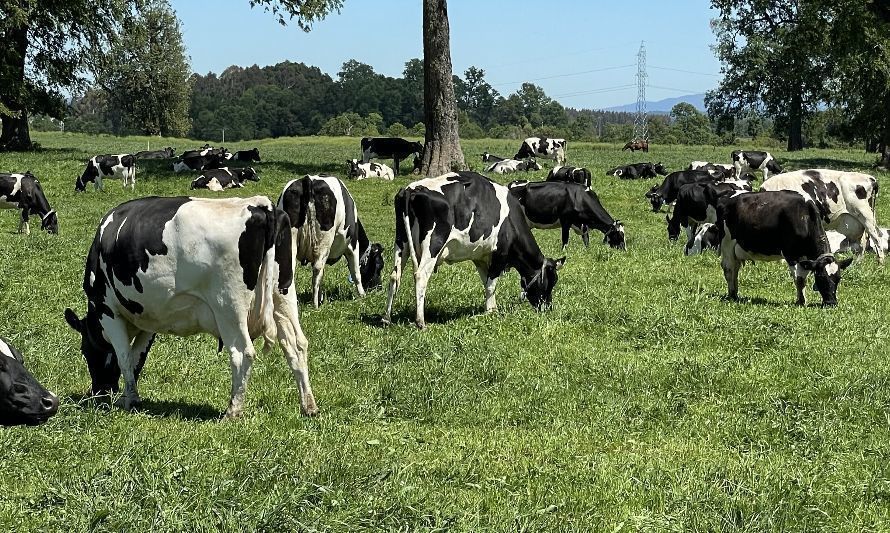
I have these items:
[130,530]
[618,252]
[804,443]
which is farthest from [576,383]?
[618,252]

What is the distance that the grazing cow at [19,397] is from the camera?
6.95m

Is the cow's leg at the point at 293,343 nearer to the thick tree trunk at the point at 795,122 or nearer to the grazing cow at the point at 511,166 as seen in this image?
the grazing cow at the point at 511,166

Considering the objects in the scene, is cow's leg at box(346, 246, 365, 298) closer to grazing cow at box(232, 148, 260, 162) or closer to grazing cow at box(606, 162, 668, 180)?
grazing cow at box(606, 162, 668, 180)

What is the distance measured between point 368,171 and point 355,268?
65.4 ft

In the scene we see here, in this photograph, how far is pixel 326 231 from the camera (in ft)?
50.4

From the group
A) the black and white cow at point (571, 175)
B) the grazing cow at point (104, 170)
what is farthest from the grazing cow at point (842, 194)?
the grazing cow at point (104, 170)

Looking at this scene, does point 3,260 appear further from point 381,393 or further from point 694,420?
point 694,420

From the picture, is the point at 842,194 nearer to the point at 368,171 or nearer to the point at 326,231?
the point at 326,231

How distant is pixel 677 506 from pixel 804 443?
216 cm

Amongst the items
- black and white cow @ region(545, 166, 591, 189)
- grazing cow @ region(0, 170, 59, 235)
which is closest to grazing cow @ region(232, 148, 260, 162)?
black and white cow @ region(545, 166, 591, 189)

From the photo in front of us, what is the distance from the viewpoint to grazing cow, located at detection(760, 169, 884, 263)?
19578 mm

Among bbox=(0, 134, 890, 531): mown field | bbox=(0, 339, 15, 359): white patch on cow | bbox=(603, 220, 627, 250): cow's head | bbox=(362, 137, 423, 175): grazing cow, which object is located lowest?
bbox=(0, 134, 890, 531): mown field

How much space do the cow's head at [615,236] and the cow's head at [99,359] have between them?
14.2 metres

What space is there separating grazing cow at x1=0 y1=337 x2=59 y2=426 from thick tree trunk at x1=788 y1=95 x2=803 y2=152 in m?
67.2
